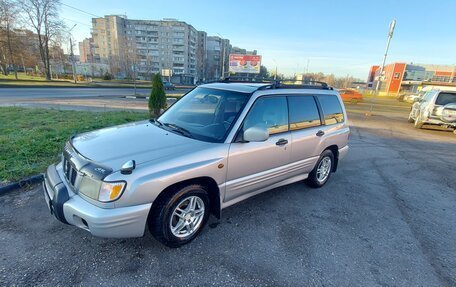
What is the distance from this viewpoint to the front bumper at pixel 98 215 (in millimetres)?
2051

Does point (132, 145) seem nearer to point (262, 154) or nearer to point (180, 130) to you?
point (180, 130)

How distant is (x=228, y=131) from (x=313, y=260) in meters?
1.70

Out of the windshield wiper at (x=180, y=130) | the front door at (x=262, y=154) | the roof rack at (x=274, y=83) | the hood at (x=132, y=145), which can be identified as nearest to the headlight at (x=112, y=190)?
the hood at (x=132, y=145)

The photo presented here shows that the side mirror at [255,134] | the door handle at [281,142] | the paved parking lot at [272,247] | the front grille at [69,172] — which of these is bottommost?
the paved parking lot at [272,247]

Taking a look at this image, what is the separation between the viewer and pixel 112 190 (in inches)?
81.0

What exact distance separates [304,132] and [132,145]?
2479 millimetres

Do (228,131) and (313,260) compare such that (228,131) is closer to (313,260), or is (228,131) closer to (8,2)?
(313,260)

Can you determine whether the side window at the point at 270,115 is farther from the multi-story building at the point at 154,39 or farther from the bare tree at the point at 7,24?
the multi-story building at the point at 154,39

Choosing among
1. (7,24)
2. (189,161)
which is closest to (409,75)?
(189,161)

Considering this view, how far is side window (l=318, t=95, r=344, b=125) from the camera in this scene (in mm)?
4125

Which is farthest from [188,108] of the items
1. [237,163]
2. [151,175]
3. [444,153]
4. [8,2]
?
[8,2]

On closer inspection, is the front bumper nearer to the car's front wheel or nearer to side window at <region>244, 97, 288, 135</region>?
side window at <region>244, 97, 288, 135</region>

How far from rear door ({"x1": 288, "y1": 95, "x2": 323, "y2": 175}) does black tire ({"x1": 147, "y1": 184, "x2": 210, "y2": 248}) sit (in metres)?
1.69

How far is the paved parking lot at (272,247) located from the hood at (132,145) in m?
1.03
